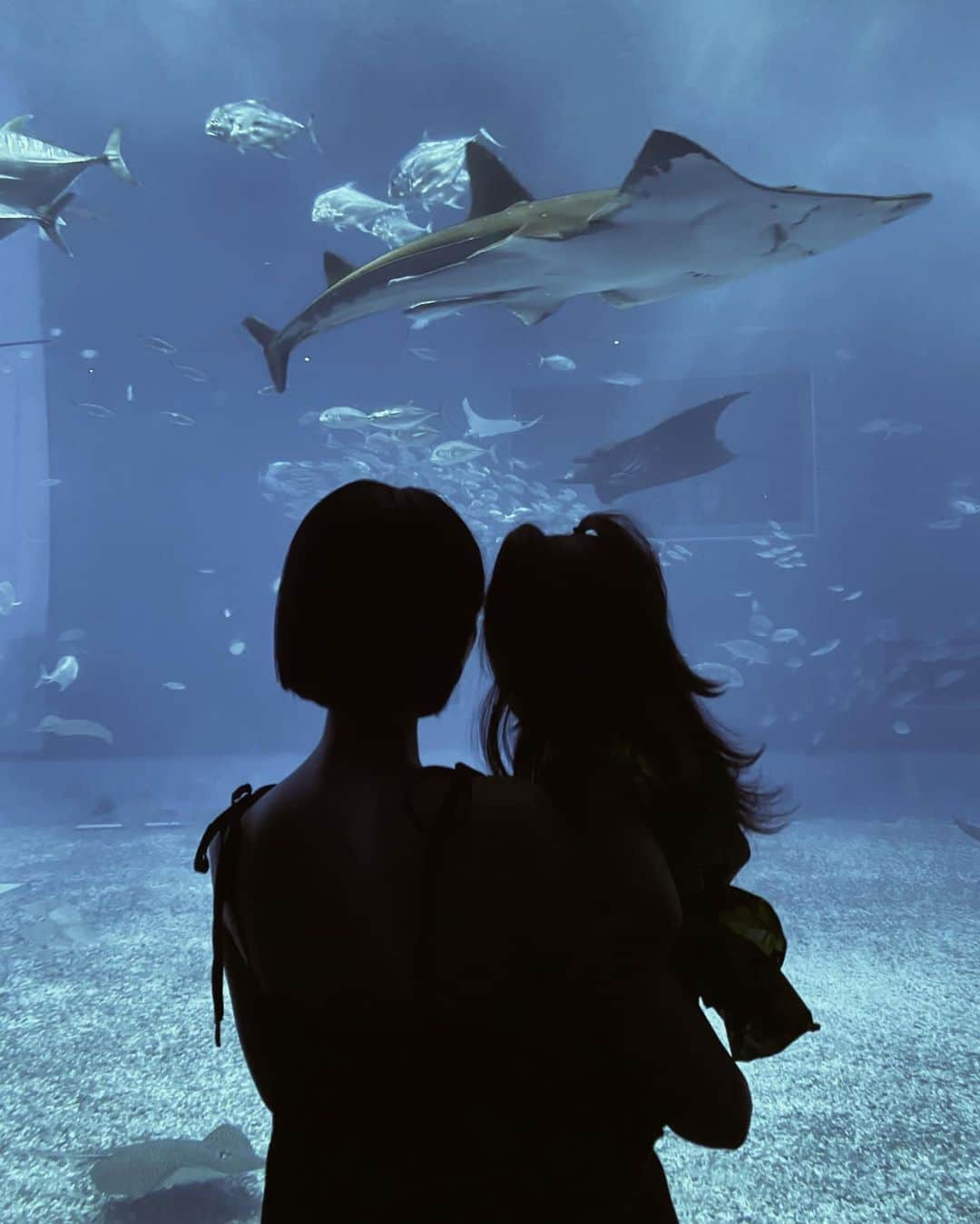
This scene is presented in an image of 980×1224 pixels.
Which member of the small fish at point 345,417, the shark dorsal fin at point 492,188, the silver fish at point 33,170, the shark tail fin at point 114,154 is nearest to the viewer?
the shark dorsal fin at point 492,188

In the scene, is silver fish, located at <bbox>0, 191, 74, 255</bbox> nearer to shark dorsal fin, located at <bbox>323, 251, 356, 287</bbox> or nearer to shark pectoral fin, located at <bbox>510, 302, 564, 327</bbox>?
shark dorsal fin, located at <bbox>323, 251, 356, 287</bbox>

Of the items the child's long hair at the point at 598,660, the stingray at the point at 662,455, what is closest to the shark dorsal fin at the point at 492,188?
the child's long hair at the point at 598,660

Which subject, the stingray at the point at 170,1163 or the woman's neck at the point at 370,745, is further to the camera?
the stingray at the point at 170,1163

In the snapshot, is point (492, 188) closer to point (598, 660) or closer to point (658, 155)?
point (658, 155)

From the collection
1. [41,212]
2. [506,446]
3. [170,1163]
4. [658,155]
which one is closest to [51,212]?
[41,212]

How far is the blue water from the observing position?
14.6 ft

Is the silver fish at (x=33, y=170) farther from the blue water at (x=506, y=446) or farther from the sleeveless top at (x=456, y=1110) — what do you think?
the sleeveless top at (x=456, y=1110)

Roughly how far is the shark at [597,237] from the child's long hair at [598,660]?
2.63 metres

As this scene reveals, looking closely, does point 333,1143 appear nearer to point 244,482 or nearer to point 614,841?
point 614,841

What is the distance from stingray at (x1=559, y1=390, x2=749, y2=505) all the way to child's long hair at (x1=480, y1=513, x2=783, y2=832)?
8723mm

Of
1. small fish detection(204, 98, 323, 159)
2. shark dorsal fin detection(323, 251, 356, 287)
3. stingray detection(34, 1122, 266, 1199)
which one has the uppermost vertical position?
small fish detection(204, 98, 323, 159)

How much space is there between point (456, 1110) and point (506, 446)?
56.5 feet

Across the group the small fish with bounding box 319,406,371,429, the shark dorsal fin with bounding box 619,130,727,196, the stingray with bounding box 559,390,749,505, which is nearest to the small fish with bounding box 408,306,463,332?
the shark dorsal fin with bounding box 619,130,727,196

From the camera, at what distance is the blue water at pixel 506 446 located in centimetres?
446
